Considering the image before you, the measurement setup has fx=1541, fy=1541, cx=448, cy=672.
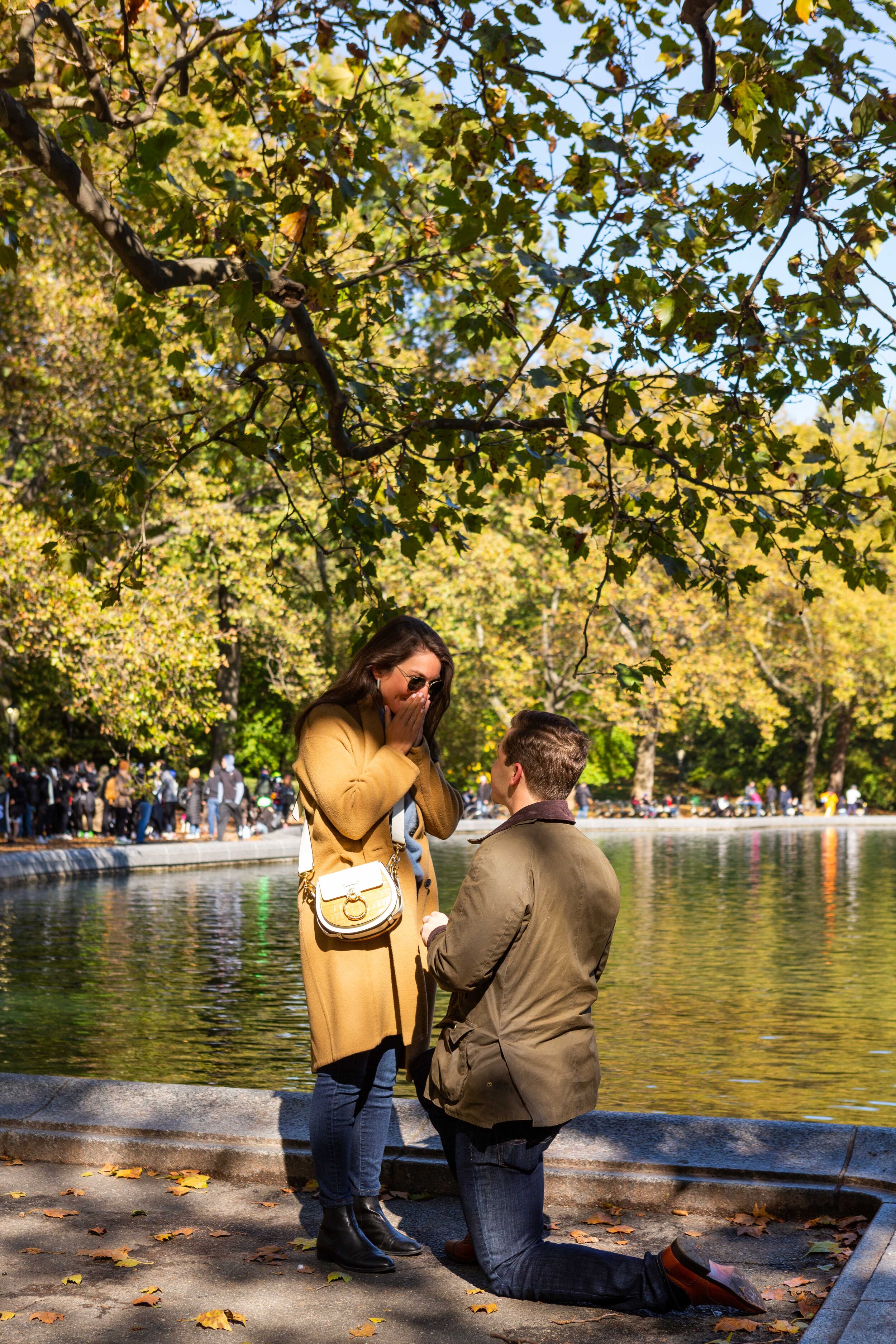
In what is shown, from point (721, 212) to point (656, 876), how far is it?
1845 centimetres

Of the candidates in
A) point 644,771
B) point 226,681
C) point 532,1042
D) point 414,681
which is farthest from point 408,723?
point 644,771

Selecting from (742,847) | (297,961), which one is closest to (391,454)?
(297,961)

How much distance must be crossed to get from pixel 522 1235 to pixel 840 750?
6435cm

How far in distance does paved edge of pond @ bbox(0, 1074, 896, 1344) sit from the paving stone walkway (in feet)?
0.29

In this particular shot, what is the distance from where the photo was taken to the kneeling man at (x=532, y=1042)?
399 cm

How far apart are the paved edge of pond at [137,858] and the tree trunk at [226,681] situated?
19.3 feet

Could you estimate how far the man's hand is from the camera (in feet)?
14.2

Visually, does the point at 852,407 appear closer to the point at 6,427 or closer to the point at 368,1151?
the point at 368,1151

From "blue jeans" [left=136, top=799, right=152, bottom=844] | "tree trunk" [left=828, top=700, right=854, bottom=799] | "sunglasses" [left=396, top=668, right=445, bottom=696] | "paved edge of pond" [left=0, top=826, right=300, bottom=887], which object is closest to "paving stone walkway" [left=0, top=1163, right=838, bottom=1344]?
"sunglasses" [left=396, top=668, right=445, bottom=696]

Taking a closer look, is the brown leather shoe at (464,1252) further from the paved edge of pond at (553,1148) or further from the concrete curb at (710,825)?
the concrete curb at (710,825)

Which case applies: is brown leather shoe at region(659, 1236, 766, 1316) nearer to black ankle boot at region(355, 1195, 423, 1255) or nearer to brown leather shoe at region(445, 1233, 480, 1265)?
brown leather shoe at region(445, 1233, 480, 1265)

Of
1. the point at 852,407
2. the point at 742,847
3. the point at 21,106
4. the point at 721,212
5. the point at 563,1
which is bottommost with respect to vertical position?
the point at 742,847

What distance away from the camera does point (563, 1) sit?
7.49 metres

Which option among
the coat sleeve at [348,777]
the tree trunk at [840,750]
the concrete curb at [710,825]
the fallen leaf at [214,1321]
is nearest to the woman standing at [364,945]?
the coat sleeve at [348,777]
